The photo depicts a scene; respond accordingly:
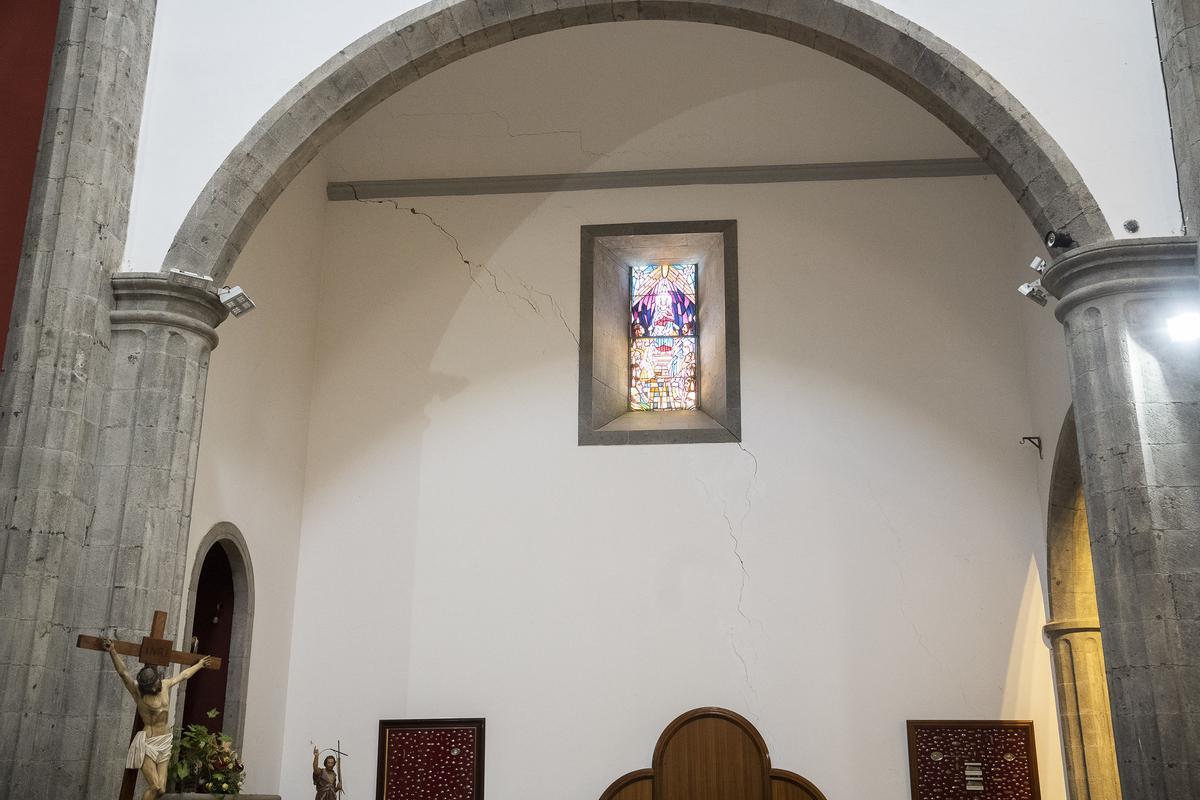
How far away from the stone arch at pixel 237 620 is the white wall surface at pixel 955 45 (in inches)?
83.8

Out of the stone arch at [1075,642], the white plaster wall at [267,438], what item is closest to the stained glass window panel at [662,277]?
the white plaster wall at [267,438]

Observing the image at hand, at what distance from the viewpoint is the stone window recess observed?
9.23 m

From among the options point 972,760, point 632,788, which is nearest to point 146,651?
point 632,788

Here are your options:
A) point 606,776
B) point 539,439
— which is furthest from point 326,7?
point 606,776

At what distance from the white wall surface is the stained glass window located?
3678 mm

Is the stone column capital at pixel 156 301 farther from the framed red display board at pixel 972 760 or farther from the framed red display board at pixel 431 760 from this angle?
the framed red display board at pixel 972 760

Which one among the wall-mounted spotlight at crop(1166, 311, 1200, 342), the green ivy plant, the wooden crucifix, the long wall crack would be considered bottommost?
the green ivy plant

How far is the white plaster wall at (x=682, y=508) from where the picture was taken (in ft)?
28.3

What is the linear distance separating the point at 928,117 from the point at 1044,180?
329 centimetres

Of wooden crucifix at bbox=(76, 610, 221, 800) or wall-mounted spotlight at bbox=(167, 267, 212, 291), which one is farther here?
wall-mounted spotlight at bbox=(167, 267, 212, 291)

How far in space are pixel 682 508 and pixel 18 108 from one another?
4939mm

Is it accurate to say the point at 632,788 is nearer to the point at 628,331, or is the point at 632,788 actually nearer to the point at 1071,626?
the point at 1071,626

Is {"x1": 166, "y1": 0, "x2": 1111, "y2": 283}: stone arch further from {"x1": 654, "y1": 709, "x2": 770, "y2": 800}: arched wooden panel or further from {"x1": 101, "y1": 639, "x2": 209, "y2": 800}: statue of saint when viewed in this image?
{"x1": 654, "y1": 709, "x2": 770, "y2": 800}: arched wooden panel

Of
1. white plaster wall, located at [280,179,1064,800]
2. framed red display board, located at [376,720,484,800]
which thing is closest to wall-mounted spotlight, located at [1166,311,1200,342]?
white plaster wall, located at [280,179,1064,800]
